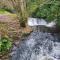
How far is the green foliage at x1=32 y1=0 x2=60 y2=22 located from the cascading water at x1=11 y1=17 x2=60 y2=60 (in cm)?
133

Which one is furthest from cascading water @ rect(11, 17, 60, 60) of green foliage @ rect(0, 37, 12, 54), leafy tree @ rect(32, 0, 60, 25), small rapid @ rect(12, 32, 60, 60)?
leafy tree @ rect(32, 0, 60, 25)

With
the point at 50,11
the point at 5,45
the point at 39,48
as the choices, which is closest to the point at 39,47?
the point at 39,48

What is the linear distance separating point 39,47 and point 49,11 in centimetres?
366

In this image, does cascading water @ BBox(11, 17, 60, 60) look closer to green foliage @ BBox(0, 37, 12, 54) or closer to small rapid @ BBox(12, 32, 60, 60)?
small rapid @ BBox(12, 32, 60, 60)

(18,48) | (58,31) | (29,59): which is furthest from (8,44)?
(58,31)

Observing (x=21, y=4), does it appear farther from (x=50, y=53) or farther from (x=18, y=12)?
(x=50, y=53)

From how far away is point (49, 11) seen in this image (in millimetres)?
12055

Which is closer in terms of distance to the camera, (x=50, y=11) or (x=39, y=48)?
(x=39, y=48)

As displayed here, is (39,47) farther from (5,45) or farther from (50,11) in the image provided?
(50,11)

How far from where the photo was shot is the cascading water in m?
8.03

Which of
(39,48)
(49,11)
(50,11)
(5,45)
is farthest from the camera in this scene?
(49,11)

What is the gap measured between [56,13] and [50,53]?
3605mm

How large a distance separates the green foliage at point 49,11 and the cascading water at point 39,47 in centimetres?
133

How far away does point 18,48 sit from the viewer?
870cm
